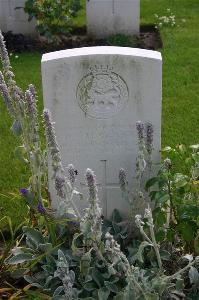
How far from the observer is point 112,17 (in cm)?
776

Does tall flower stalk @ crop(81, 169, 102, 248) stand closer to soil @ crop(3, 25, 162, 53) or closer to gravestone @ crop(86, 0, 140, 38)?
soil @ crop(3, 25, 162, 53)

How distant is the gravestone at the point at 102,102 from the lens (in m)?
3.12

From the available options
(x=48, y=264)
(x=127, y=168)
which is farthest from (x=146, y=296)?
(x=127, y=168)

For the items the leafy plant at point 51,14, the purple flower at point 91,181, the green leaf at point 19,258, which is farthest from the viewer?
the leafy plant at point 51,14

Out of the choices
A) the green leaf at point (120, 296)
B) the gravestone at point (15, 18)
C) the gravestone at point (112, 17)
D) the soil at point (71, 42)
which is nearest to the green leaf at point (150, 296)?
the green leaf at point (120, 296)

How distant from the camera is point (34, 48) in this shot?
24.3 ft

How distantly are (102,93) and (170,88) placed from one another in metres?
2.93

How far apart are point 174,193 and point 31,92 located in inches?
42.6

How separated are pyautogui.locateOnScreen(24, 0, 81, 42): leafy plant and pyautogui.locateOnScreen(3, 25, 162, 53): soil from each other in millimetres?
147

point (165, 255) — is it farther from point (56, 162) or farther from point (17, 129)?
point (17, 129)

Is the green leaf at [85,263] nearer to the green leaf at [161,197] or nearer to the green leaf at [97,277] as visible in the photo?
the green leaf at [97,277]

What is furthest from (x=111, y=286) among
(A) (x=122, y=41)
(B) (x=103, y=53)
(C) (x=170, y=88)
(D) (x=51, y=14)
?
(D) (x=51, y=14)

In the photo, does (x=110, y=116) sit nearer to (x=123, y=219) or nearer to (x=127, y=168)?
(x=127, y=168)

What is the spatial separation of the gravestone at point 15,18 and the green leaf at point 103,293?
5375 millimetres
